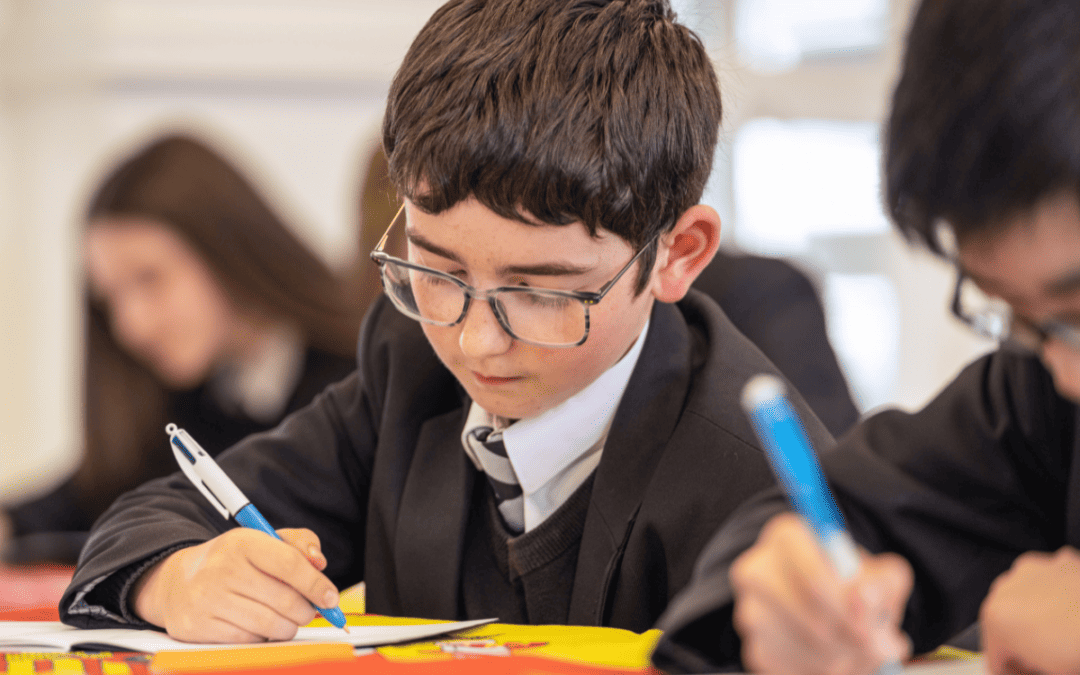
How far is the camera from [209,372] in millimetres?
2223

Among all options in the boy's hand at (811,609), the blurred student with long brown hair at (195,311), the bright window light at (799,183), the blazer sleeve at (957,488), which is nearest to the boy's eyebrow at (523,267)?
the blazer sleeve at (957,488)

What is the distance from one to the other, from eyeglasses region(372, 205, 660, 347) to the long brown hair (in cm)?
139

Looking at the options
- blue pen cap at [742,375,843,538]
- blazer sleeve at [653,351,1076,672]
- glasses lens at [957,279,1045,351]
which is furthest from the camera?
blazer sleeve at [653,351,1076,672]

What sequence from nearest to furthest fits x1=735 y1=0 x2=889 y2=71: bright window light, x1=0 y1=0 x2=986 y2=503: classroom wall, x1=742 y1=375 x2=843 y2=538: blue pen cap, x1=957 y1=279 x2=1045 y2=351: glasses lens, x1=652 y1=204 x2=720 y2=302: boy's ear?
x1=742 y1=375 x2=843 y2=538: blue pen cap, x1=957 y1=279 x2=1045 y2=351: glasses lens, x1=652 y1=204 x2=720 y2=302: boy's ear, x1=735 y1=0 x2=889 y2=71: bright window light, x1=0 y1=0 x2=986 y2=503: classroom wall

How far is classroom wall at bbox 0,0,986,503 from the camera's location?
302 cm

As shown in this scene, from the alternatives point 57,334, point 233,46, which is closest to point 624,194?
point 233,46

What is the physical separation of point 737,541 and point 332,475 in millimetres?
500

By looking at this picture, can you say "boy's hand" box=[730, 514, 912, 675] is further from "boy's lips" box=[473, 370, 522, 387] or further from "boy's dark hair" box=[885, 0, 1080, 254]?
"boy's lips" box=[473, 370, 522, 387]

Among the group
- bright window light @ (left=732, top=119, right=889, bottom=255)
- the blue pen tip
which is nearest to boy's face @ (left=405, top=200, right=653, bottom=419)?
the blue pen tip

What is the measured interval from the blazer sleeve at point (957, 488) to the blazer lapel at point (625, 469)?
0.18 m

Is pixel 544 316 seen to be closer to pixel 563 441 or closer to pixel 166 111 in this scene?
pixel 563 441

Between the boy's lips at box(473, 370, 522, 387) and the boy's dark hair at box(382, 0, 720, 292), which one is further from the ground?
the boy's dark hair at box(382, 0, 720, 292)

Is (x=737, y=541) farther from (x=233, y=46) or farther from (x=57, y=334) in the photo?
(x=57, y=334)

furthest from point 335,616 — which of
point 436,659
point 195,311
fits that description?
point 195,311
